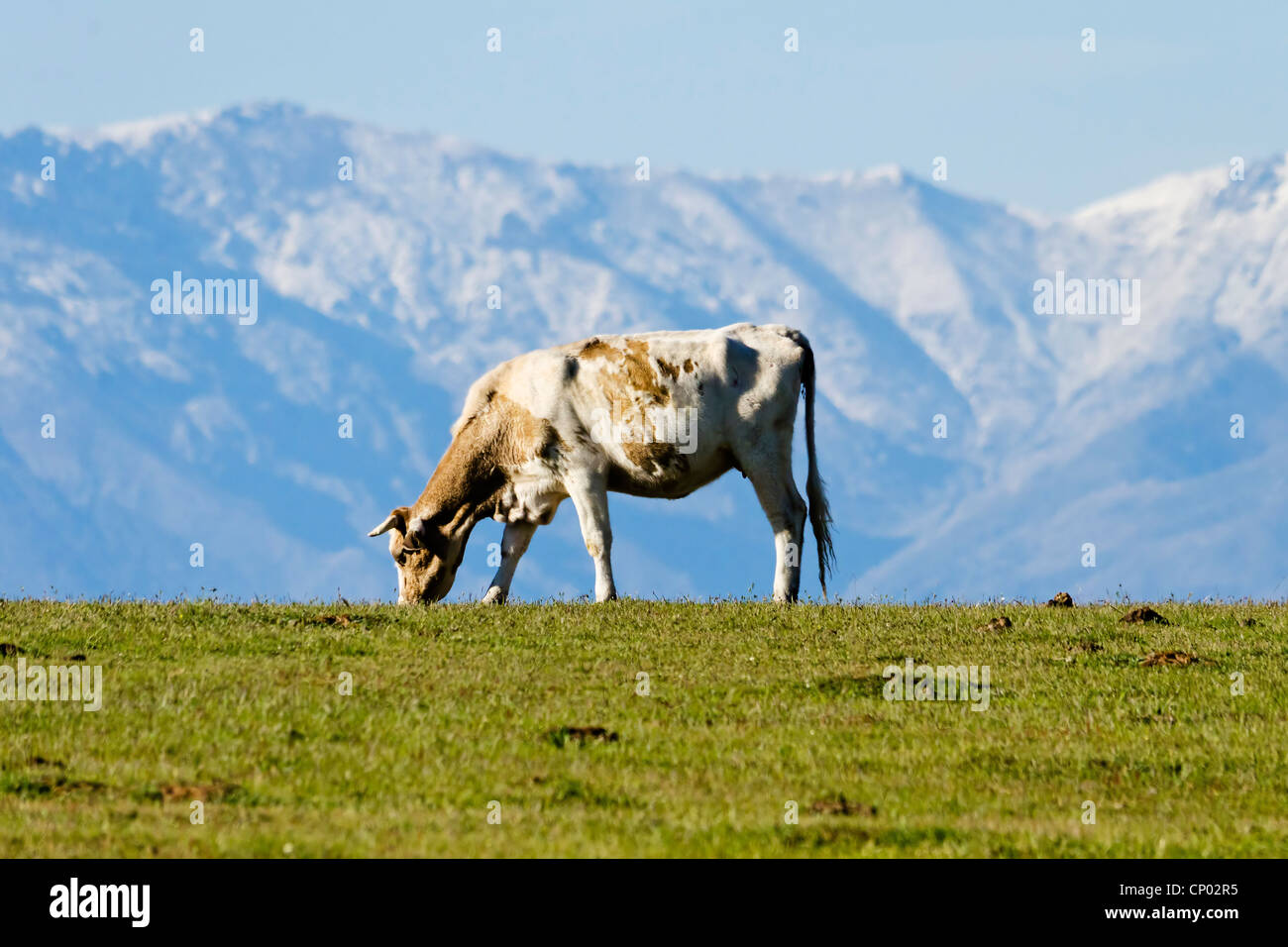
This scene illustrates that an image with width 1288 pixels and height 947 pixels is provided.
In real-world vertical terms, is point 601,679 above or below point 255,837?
above

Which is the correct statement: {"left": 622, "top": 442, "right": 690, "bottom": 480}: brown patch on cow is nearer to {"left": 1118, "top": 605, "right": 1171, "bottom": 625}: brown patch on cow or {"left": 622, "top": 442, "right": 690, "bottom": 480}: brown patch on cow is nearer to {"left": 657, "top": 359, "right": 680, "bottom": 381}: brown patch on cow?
{"left": 657, "top": 359, "right": 680, "bottom": 381}: brown patch on cow

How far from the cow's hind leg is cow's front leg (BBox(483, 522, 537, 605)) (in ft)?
11.4

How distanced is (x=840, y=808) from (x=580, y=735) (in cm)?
304

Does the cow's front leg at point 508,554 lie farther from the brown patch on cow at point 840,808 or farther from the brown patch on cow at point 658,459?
the brown patch on cow at point 840,808

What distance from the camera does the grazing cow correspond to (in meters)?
26.1

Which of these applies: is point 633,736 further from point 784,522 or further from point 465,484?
point 465,484

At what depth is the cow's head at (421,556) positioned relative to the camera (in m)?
27.7

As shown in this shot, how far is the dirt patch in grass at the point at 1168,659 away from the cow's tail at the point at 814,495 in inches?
281

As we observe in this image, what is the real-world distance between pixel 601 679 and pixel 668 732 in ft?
8.04

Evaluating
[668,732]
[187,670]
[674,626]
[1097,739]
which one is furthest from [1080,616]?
[187,670]

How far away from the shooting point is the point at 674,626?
22.0 m

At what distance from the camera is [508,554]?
2741 cm

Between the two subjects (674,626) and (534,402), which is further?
(534,402)
